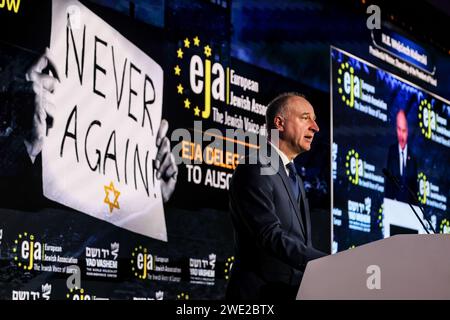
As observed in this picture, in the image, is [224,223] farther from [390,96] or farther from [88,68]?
[390,96]

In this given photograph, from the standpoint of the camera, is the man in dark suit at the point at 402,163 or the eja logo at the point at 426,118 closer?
the man in dark suit at the point at 402,163

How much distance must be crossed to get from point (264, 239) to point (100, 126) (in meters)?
2.05

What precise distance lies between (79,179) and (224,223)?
1.35 metres

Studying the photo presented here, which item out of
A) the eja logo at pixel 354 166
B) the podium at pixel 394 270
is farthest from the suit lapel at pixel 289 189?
the eja logo at pixel 354 166

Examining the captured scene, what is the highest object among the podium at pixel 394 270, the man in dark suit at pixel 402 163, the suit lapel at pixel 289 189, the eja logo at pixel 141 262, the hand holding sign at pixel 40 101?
the man in dark suit at pixel 402 163

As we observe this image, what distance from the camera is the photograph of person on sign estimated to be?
419cm

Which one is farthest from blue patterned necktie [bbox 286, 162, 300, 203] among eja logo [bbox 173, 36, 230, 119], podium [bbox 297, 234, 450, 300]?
eja logo [bbox 173, 36, 230, 119]

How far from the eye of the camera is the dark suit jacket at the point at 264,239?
105 inches

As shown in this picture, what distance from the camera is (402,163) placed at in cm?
746

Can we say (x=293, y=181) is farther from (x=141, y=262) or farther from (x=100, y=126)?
(x=141, y=262)

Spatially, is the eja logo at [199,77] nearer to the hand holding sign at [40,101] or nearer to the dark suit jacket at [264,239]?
the hand holding sign at [40,101]

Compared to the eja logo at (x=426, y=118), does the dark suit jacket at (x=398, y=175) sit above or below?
below

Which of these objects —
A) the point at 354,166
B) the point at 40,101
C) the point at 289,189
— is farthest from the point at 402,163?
the point at 289,189

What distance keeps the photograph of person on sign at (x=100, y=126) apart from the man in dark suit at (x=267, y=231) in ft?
5.17
